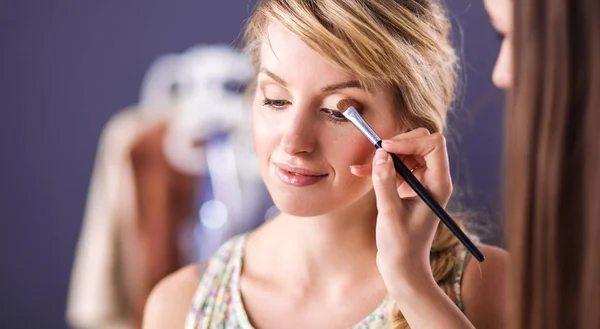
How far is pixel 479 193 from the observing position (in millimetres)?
1267

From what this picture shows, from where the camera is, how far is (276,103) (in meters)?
0.78

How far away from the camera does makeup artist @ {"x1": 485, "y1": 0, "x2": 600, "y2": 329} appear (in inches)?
20.7

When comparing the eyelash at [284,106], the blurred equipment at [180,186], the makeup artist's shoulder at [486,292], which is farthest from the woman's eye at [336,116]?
the blurred equipment at [180,186]

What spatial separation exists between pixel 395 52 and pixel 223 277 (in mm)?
355

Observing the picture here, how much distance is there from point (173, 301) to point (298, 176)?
0.26 m

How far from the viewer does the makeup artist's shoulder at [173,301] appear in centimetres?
89

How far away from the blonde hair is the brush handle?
0.11 metres

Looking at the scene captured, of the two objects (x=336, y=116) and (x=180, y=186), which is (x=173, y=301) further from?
(x=180, y=186)

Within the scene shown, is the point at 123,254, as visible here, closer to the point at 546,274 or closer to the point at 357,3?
the point at 357,3

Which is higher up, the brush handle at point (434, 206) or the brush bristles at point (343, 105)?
the brush bristles at point (343, 105)

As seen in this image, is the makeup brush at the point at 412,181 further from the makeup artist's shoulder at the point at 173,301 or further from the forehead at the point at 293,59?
the makeup artist's shoulder at the point at 173,301

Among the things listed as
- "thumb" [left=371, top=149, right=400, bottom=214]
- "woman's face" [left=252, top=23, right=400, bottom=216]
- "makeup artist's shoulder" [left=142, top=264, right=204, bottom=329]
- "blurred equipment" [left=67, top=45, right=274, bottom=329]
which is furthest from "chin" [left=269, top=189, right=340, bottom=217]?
"blurred equipment" [left=67, top=45, right=274, bottom=329]

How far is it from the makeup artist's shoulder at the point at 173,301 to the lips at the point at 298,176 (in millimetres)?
228

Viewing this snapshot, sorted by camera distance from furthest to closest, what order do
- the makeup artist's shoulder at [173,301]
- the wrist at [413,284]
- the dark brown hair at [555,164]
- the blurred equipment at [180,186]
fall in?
the blurred equipment at [180,186], the makeup artist's shoulder at [173,301], the wrist at [413,284], the dark brown hair at [555,164]
